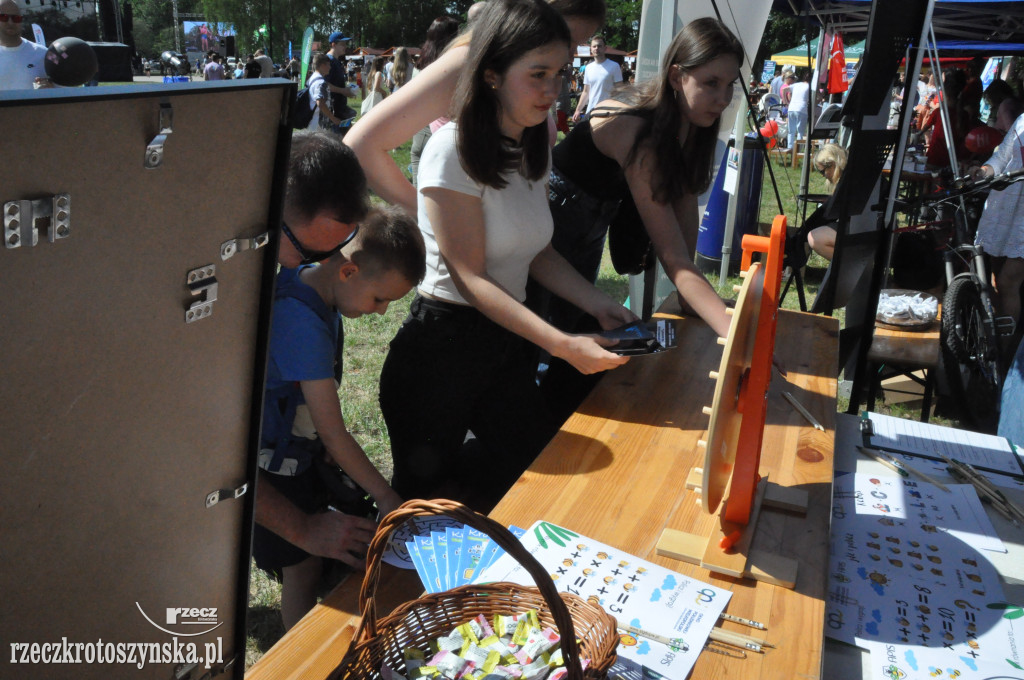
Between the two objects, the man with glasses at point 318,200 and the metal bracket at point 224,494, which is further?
the man with glasses at point 318,200

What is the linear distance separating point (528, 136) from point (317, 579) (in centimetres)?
111

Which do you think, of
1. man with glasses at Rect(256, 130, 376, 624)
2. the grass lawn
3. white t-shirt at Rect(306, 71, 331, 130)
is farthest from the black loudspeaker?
white t-shirt at Rect(306, 71, 331, 130)

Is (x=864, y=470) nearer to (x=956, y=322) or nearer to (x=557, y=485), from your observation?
(x=557, y=485)

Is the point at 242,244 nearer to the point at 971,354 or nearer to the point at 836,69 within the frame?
the point at 971,354

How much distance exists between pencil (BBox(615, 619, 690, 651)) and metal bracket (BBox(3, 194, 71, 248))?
81 centimetres

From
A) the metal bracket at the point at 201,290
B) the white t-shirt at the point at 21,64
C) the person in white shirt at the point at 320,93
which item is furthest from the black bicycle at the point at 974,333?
the person in white shirt at the point at 320,93

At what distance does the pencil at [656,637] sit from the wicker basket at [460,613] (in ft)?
0.37

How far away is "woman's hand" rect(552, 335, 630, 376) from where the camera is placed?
5.04 feet

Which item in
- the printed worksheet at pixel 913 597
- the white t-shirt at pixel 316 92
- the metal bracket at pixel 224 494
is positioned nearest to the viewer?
the metal bracket at pixel 224 494

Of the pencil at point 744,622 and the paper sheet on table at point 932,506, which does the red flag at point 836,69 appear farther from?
the pencil at point 744,622

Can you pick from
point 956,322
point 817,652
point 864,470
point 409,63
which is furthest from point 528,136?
point 409,63

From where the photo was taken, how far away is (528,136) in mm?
1772

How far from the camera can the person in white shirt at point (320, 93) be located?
30.2 feet

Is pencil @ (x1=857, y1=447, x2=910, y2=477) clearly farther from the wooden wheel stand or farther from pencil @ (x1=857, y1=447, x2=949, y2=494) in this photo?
the wooden wheel stand
